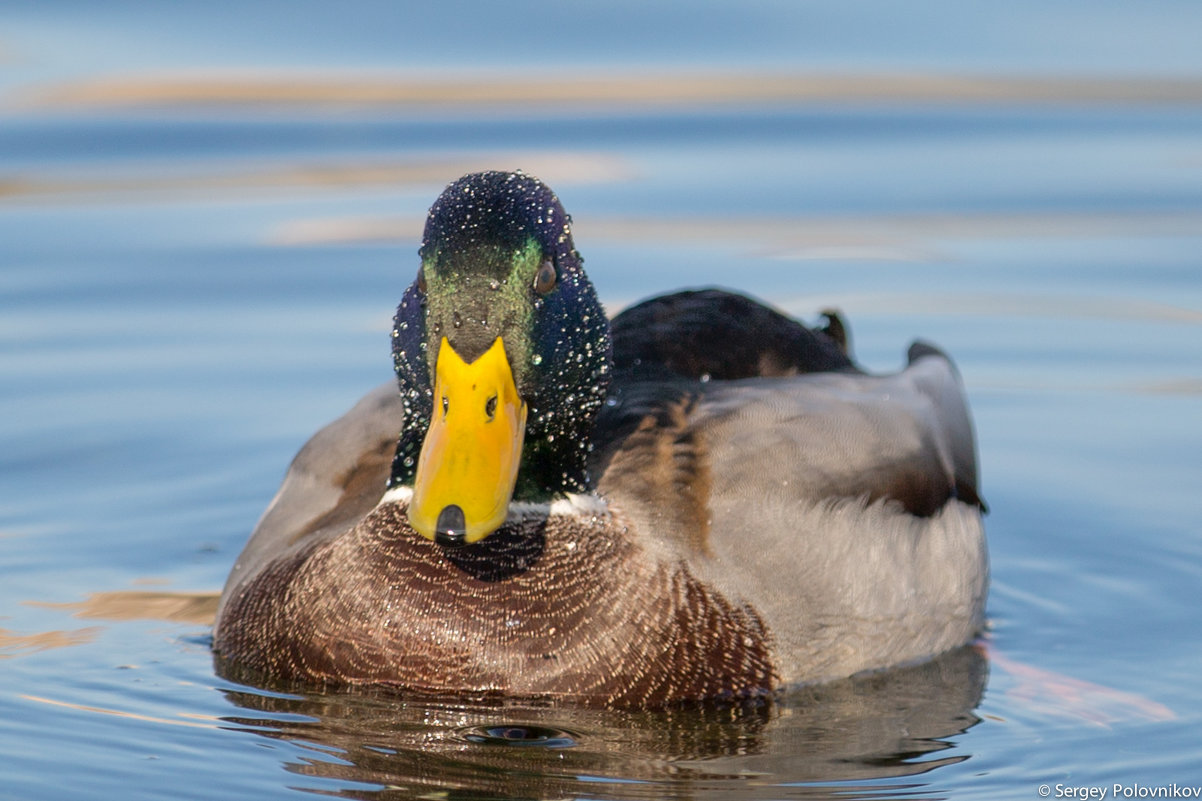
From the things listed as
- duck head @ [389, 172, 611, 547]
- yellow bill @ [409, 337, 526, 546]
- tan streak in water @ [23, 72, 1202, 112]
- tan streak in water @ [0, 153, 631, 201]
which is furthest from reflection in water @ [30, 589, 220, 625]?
tan streak in water @ [23, 72, 1202, 112]

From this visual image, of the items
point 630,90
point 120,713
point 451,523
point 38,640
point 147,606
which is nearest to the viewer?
point 451,523

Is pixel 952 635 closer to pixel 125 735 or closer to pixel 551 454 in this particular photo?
pixel 551 454

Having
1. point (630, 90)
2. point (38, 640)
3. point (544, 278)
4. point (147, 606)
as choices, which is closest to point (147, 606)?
point (147, 606)

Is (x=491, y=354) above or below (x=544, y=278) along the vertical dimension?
below

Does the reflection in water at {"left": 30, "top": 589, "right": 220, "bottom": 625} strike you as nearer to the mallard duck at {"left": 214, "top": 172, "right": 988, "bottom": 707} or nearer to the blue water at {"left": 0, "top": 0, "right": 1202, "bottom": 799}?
the blue water at {"left": 0, "top": 0, "right": 1202, "bottom": 799}

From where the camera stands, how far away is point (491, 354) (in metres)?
6.12

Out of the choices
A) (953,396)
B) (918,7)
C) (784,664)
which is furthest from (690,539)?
(918,7)

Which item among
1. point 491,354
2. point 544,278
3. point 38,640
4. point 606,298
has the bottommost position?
point 38,640

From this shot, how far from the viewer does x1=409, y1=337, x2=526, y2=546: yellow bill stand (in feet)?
19.7

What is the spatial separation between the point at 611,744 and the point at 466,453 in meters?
0.99

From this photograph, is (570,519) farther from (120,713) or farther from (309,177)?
(309,177)

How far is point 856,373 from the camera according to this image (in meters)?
8.06

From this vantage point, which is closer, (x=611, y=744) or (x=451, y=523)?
(x=451, y=523)

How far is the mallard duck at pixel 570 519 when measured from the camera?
20.2 feet
